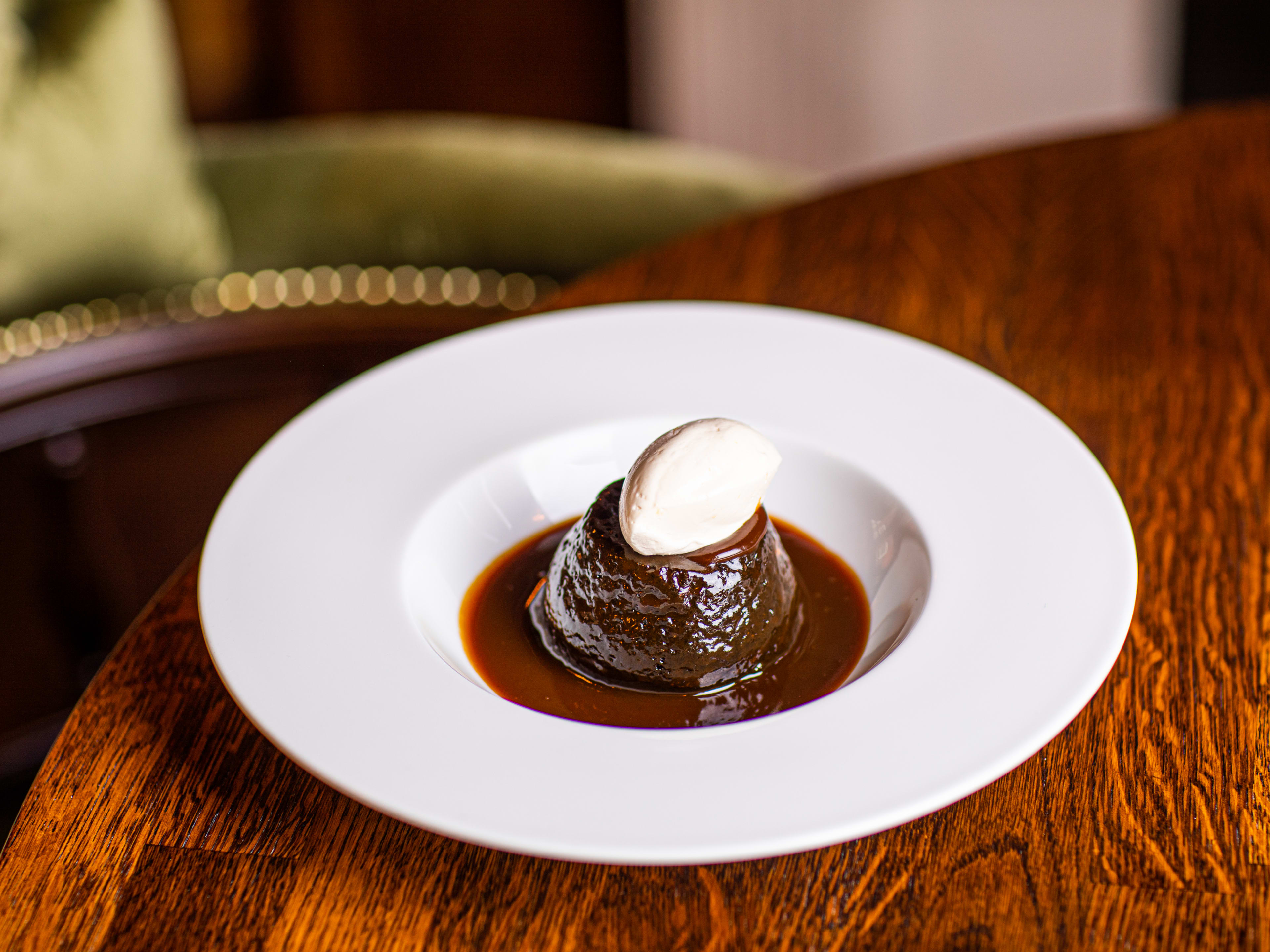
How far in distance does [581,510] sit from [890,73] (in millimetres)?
2745

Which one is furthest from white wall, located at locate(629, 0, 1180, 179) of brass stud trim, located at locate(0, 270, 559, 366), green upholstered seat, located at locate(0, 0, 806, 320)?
brass stud trim, located at locate(0, 270, 559, 366)

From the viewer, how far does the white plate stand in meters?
0.59

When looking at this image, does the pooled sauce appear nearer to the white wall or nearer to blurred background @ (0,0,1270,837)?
blurred background @ (0,0,1270,837)

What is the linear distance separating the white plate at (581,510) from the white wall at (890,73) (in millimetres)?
2372

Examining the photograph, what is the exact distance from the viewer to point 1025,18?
3.13 metres

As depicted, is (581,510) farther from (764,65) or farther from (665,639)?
(764,65)

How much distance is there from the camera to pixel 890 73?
328 cm

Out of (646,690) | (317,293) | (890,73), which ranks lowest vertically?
(890,73)

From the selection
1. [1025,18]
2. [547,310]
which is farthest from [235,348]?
[1025,18]

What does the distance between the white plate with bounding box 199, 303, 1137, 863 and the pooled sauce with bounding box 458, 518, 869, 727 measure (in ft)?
0.07

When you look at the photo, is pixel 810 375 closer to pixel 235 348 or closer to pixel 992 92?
pixel 235 348

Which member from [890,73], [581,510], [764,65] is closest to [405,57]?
[764,65]

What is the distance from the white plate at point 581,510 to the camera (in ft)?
1.92

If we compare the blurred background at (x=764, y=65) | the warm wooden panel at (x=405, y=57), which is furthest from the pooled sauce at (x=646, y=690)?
the warm wooden panel at (x=405, y=57)
